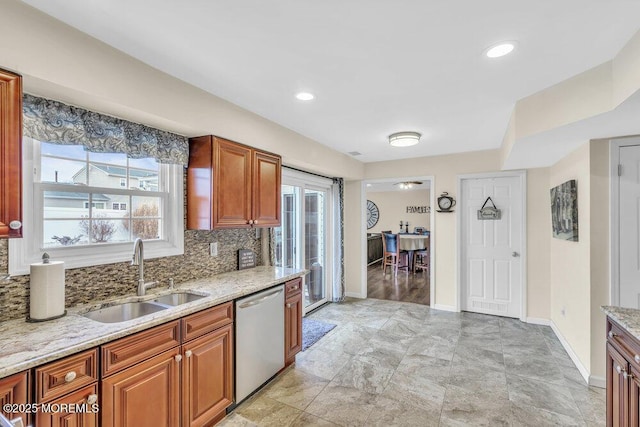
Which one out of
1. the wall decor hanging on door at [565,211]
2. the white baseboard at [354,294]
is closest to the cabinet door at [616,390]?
the wall decor hanging on door at [565,211]

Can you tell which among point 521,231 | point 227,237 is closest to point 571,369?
point 521,231

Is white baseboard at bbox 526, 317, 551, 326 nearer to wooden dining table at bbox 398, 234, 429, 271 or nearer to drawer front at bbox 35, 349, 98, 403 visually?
wooden dining table at bbox 398, 234, 429, 271

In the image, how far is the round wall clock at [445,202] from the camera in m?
4.44

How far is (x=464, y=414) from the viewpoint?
7.13 ft

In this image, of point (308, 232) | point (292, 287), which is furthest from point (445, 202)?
point (292, 287)

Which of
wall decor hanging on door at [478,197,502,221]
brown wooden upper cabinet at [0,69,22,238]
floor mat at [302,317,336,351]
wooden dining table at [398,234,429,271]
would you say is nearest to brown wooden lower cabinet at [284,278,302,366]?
floor mat at [302,317,336,351]

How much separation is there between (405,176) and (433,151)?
25.7 inches

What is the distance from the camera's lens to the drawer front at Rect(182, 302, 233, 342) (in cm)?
185

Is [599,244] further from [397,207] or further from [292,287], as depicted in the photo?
[397,207]

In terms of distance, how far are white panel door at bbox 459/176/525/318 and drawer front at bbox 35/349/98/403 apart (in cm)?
437

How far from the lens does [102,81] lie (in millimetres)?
1689

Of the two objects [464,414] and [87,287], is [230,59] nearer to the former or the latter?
[87,287]

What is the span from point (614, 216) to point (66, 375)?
3679 mm

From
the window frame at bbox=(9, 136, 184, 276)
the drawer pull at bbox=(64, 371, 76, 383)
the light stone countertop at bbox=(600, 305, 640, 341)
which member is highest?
the window frame at bbox=(9, 136, 184, 276)
